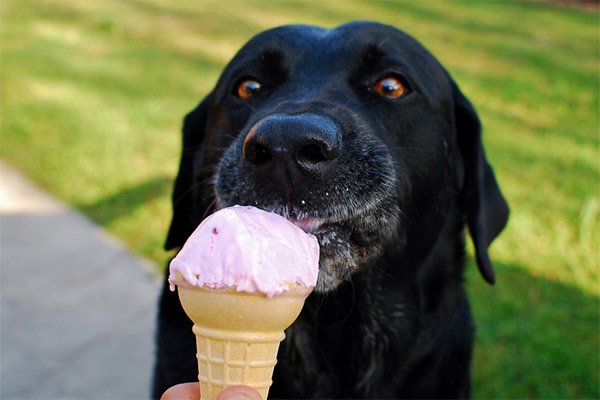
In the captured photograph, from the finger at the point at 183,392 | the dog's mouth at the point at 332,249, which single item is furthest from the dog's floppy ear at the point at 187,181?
the finger at the point at 183,392

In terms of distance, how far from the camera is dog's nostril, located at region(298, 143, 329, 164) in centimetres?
183

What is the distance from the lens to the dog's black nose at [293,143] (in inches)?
70.6

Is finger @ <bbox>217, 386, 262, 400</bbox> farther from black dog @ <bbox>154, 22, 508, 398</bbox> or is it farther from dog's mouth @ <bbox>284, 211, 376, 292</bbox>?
black dog @ <bbox>154, 22, 508, 398</bbox>

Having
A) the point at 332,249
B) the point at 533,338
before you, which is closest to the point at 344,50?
the point at 332,249

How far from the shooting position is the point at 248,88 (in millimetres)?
2648

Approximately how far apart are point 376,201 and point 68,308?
272 centimetres

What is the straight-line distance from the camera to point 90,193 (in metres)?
5.54

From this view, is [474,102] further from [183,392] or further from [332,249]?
[183,392]

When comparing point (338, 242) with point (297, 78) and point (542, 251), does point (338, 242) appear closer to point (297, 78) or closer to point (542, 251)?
point (297, 78)

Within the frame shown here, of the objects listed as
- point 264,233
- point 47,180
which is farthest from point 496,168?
point 264,233

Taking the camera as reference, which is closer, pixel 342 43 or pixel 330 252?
pixel 330 252

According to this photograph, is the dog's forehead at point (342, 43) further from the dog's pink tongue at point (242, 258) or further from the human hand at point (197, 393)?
the human hand at point (197, 393)

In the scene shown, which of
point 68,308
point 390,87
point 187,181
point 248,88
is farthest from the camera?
point 68,308

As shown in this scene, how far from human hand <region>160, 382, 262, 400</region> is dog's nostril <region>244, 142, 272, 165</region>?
704 millimetres
